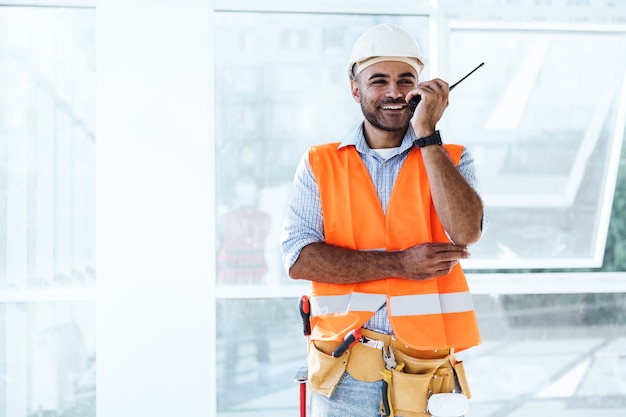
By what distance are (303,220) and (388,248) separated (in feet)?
0.88

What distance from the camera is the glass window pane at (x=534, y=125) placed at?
345 centimetres

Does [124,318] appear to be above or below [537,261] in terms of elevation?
below

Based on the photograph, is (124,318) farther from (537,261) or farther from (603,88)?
(603,88)

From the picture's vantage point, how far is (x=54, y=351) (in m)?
3.27

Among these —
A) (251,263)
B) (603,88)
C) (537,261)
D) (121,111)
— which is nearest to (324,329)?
(251,263)

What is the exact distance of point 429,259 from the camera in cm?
167

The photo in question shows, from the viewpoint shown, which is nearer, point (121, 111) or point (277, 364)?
point (121, 111)

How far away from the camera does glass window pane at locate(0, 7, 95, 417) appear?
325 centimetres

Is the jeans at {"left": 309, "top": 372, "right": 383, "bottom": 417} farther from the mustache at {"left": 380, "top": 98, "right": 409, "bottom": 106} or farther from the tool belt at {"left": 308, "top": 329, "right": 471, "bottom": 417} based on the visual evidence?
the mustache at {"left": 380, "top": 98, "right": 409, "bottom": 106}

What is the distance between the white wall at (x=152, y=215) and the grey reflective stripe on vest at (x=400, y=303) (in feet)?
4.65

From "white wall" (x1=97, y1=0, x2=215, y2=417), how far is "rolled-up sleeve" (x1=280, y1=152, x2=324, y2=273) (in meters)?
1.32

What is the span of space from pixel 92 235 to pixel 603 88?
296 cm

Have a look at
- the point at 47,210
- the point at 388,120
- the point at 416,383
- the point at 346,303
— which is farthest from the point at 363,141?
the point at 47,210

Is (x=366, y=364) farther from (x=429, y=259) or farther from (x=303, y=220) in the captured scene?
(x=303, y=220)
